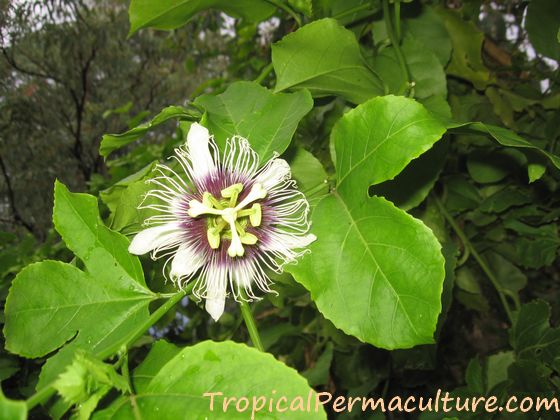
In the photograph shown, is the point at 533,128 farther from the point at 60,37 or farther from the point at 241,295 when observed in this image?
the point at 60,37

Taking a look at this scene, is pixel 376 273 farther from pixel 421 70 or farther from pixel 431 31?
pixel 431 31

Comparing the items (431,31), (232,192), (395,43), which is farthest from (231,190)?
(431,31)

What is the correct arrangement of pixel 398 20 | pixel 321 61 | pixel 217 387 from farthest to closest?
pixel 398 20
pixel 321 61
pixel 217 387

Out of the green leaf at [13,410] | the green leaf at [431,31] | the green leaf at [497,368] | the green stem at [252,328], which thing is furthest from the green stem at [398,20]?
the green leaf at [13,410]

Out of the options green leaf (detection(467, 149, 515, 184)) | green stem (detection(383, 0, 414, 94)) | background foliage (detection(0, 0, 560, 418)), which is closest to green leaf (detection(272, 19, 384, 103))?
background foliage (detection(0, 0, 560, 418))

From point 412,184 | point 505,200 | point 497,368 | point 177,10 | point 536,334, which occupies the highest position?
point 177,10

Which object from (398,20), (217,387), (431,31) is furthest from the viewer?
(431,31)

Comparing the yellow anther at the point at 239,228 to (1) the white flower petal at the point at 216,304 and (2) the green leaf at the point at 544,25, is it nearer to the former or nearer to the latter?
(1) the white flower petal at the point at 216,304
